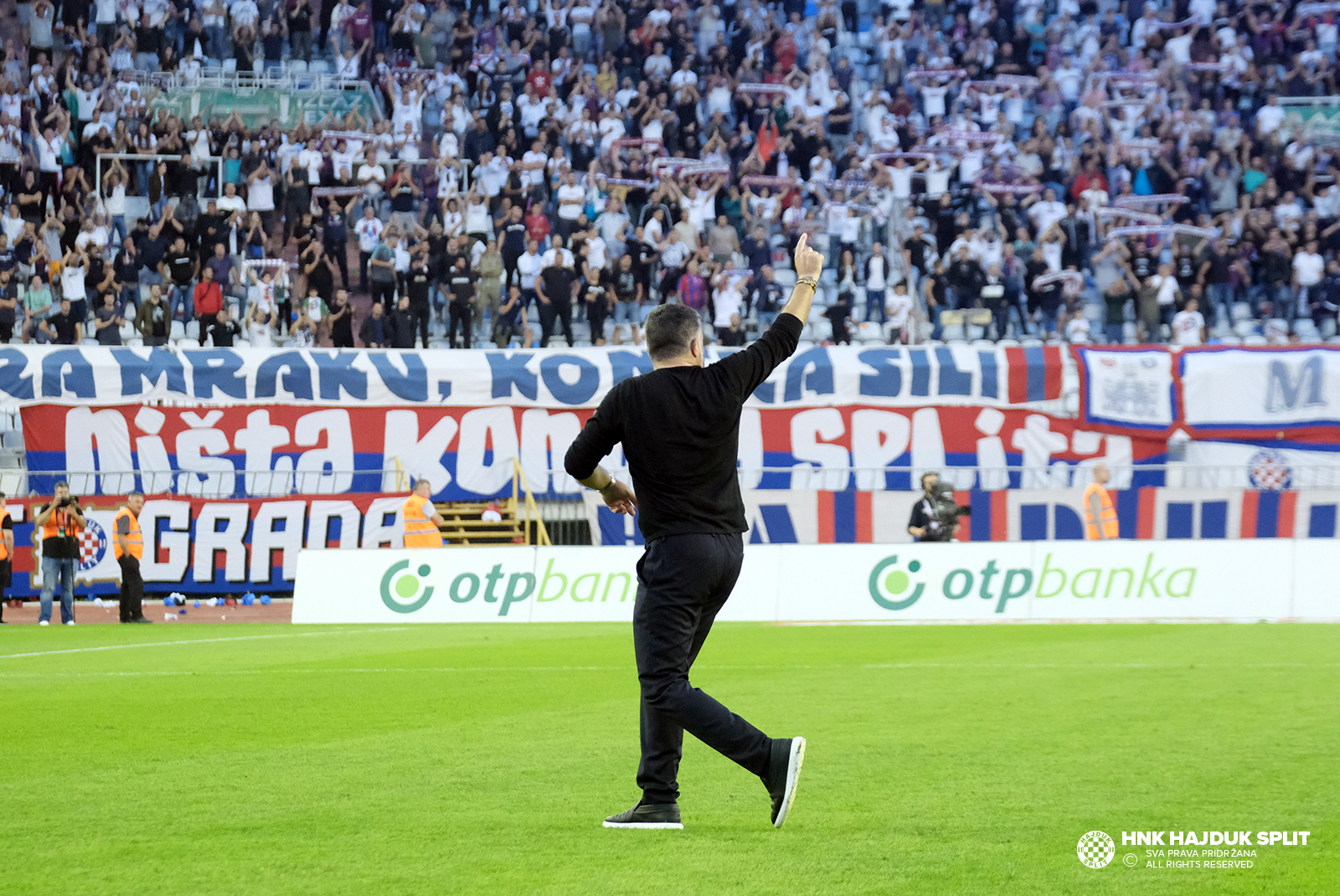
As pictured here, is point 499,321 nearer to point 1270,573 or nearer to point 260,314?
point 260,314

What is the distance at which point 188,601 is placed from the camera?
25.1m

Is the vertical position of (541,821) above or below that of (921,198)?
below

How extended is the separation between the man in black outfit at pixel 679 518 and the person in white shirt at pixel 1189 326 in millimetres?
22564

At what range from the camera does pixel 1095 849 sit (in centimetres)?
512

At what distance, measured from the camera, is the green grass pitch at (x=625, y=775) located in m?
4.91

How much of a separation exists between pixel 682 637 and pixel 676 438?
0.71 meters

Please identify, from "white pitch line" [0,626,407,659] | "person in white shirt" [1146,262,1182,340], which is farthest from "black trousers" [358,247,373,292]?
"person in white shirt" [1146,262,1182,340]

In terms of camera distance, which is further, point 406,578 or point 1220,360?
point 1220,360

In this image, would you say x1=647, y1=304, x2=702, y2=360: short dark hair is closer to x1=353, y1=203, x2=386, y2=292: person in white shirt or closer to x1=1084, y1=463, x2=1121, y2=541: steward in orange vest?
x1=1084, y1=463, x2=1121, y2=541: steward in orange vest

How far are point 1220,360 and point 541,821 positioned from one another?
72.6ft

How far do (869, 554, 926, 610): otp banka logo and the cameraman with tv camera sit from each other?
4.48ft

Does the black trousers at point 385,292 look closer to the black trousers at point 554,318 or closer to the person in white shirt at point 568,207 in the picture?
the black trousers at point 554,318

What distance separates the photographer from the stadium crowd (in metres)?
26.8

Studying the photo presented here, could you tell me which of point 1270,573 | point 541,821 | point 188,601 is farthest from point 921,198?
point 541,821
